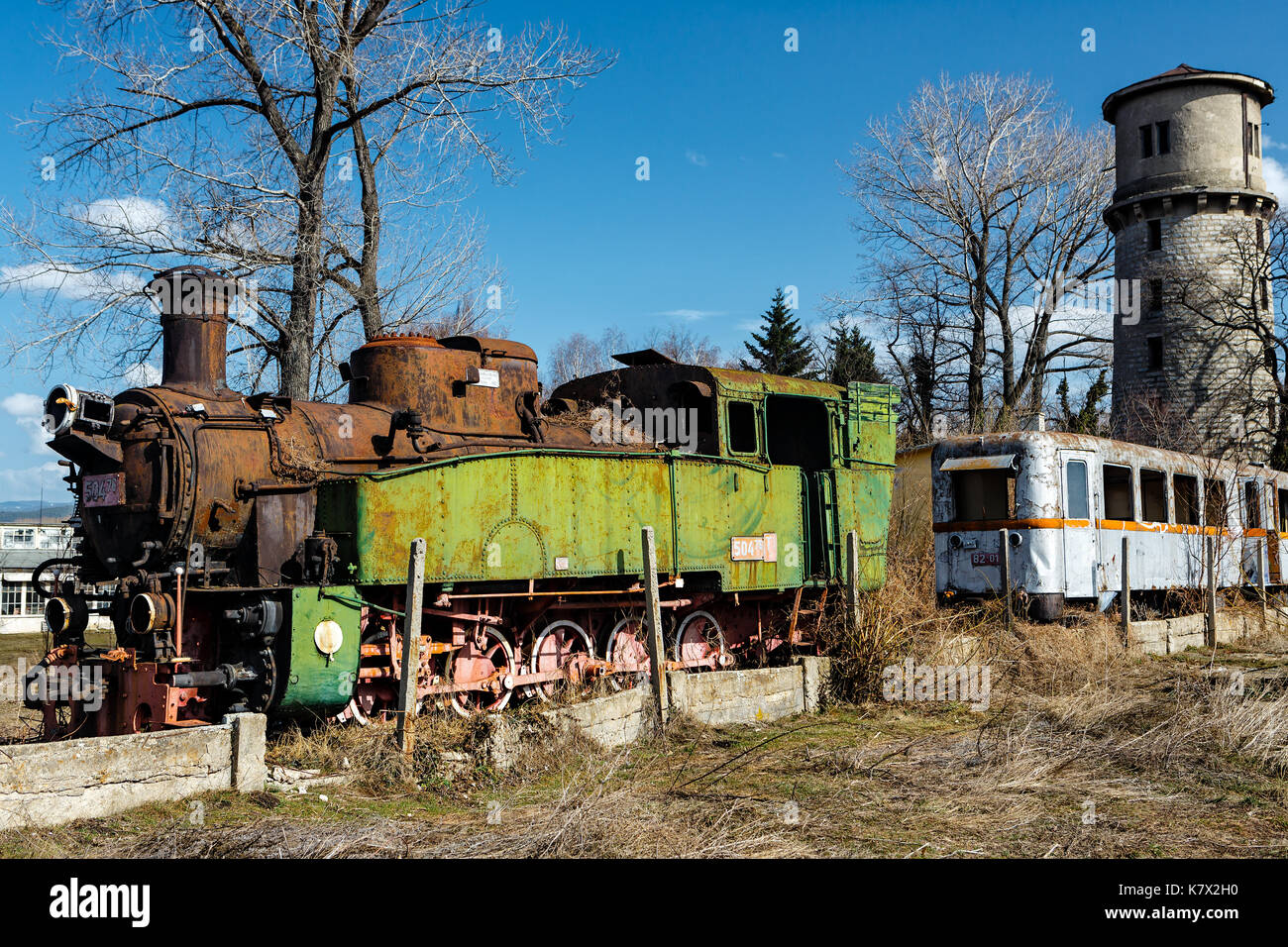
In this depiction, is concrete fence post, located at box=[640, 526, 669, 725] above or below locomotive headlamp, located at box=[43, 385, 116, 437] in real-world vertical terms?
below

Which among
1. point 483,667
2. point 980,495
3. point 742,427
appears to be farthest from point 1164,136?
point 483,667

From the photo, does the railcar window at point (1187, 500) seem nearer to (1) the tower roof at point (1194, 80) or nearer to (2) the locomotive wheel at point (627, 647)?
(2) the locomotive wheel at point (627, 647)

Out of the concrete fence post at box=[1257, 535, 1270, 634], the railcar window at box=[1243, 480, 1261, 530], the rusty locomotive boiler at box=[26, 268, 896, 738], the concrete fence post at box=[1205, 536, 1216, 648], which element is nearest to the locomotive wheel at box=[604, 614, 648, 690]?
the rusty locomotive boiler at box=[26, 268, 896, 738]

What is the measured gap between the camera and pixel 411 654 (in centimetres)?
760

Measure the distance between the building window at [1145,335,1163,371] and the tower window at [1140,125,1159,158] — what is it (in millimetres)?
Result: 5574

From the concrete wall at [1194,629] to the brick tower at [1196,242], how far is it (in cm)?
1581

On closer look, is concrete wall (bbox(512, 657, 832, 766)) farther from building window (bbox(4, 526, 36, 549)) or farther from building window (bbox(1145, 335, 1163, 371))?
building window (bbox(4, 526, 36, 549))

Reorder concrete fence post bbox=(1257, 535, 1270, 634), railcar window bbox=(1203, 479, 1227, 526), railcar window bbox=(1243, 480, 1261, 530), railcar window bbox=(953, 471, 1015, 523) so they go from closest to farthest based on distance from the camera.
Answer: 1. railcar window bbox=(953, 471, 1015, 523)
2. concrete fence post bbox=(1257, 535, 1270, 634)
3. railcar window bbox=(1203, 479, 1227, 526)
4. railcar window bbox=(1243, 480, 1261, 530)

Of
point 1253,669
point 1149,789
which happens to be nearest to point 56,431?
point 1149,789

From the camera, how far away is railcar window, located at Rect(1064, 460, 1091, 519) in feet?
48.9

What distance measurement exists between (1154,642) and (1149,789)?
820cm

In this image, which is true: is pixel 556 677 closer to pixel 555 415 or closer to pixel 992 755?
pixel 555 415

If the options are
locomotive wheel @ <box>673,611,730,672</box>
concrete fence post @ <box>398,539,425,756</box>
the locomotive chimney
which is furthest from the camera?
locomotive wheel @ <box>673,611,730,672</box>
